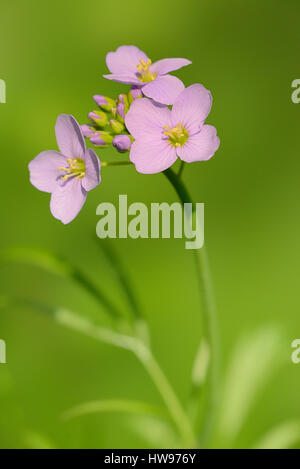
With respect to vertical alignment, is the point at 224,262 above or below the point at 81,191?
above

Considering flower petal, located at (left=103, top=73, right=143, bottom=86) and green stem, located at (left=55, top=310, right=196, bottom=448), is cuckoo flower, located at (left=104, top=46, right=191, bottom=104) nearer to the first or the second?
flower petal, located at (left=103, top=73, right=143, bottom=86)

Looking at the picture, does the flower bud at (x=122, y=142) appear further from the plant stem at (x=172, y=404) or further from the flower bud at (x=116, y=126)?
the plant stem at (x=172, y=404)

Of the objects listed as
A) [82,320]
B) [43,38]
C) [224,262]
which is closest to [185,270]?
[224,262]

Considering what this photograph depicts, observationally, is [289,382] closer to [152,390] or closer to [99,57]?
[152,390]

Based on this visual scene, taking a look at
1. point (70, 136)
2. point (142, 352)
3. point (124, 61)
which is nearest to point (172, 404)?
point (142, 352)

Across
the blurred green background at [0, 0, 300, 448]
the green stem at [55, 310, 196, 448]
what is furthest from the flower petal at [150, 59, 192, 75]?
the blurred green background at [0, 0, 300, 448]
